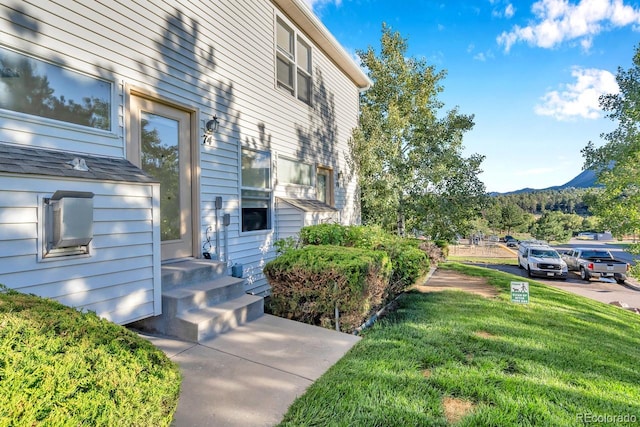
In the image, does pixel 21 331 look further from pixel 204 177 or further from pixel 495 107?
pixel 495 107

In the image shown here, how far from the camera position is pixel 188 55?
4598mm

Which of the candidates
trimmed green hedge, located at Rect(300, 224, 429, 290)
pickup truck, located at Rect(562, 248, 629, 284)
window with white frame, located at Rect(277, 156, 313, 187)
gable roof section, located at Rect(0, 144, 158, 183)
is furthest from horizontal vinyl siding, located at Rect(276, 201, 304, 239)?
pickup truck, located at Rect(562, 248, 629, 284)

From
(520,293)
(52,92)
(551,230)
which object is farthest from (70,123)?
(551,230)

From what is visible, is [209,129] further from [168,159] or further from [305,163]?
[305,163]

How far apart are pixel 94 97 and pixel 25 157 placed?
1131 mm

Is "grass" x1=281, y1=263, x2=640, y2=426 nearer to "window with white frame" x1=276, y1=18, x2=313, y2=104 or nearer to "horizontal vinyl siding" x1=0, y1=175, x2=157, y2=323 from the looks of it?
"horizontal vinyl siding" x1=0, y1=175, x2=157, y2=323

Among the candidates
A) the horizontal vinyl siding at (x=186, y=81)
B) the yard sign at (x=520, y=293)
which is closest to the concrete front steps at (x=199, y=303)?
the horizontal vinyl siding at (x=186, y=81)

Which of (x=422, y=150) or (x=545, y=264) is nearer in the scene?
(x=422, y=150)

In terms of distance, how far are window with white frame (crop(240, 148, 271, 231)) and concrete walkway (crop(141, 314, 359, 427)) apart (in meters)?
2.29

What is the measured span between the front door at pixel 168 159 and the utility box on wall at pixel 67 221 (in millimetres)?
1355

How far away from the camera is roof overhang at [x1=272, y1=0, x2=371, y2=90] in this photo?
660 cm

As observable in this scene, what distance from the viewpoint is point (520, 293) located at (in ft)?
19.1

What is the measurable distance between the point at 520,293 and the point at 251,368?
519 centimetres

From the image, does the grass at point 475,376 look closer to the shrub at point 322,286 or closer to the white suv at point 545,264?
the shrub at point 322,286
